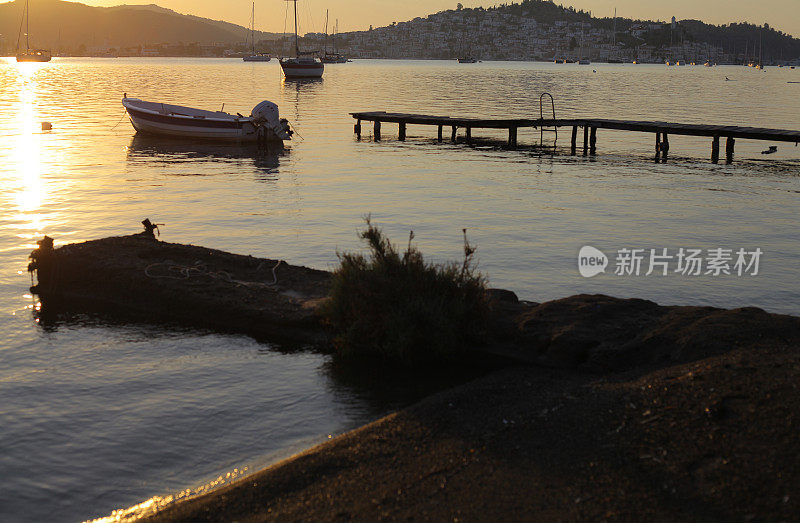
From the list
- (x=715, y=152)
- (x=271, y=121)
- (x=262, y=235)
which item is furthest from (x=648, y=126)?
(x=262, y=235)

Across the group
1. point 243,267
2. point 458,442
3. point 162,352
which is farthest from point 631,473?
point 243,267

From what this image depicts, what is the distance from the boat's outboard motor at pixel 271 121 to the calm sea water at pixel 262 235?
3.58 feet

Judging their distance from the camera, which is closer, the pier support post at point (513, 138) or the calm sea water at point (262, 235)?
the calm sea water at point (262, 235)

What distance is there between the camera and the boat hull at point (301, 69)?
130375mm

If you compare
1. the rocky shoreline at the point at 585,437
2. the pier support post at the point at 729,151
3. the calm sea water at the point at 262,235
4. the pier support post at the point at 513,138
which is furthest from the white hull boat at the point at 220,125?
the rocky shoreline at the point at 585,437

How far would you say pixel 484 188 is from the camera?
2861 cm

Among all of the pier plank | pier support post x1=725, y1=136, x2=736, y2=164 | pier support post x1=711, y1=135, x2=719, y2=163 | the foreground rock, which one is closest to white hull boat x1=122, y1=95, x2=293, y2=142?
the pier plank

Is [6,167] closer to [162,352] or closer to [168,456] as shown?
[162,352]

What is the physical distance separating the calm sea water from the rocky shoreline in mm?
1269

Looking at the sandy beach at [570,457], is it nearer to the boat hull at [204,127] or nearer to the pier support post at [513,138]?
the pier support post at [513,138]

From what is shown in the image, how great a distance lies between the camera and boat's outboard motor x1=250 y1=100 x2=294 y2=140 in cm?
4140

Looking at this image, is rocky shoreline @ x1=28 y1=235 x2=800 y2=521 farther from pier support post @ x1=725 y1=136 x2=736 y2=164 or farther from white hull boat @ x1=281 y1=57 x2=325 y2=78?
white hull boat @ x1=281 y1=57 x2=325 y2=78

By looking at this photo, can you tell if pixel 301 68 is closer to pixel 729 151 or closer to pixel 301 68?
pixel 301 68

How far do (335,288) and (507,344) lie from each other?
2.48 meters
